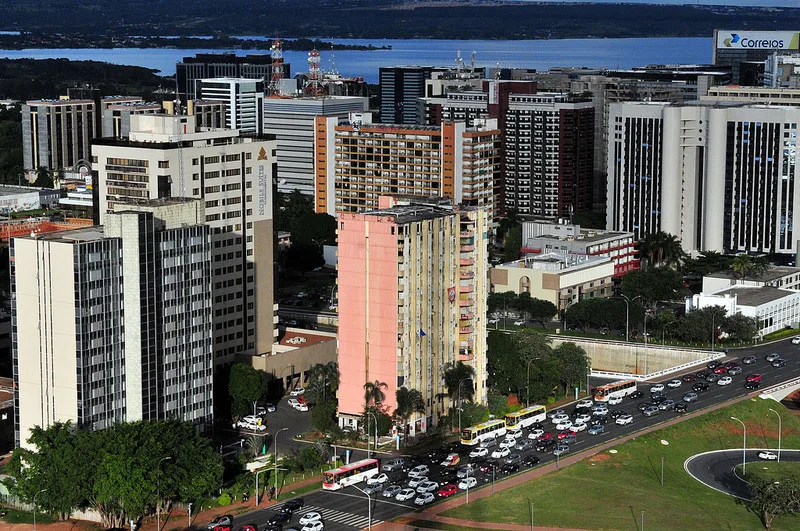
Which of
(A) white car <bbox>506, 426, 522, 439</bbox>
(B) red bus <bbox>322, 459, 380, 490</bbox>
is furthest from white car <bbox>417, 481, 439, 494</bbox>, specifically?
(A) white car <bbox>506, 426, 522, 439</bbox>

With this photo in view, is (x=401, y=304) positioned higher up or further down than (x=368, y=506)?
higher up

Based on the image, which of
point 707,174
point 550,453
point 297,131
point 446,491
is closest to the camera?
point 446,491

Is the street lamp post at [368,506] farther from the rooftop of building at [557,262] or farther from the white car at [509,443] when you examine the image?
the rooftop of building at [557,262]

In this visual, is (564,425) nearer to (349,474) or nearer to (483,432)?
(483,432)

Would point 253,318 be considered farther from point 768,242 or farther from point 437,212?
point 768,242

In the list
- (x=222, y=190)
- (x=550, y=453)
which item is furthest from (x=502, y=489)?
(x=222, y=190)

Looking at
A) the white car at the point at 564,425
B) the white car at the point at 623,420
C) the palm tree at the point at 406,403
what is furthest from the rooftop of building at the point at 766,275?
the palm tree at the point at 406,403

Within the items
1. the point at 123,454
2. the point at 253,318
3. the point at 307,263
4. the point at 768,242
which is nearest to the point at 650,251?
the point at 768,242
